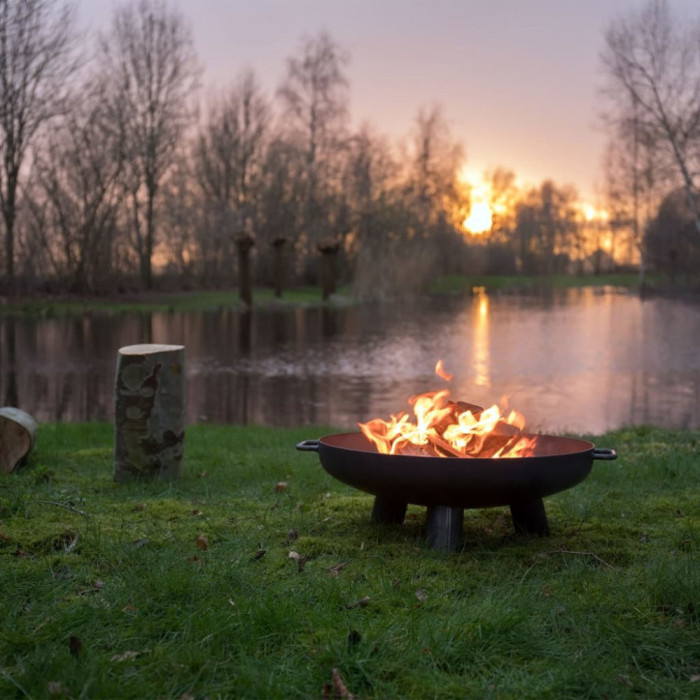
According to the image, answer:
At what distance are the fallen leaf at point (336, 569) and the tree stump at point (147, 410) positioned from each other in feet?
7.50

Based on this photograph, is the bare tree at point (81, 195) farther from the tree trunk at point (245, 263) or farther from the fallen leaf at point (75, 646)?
the fallen leaf at point (75, 646)

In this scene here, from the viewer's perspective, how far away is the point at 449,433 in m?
4.30

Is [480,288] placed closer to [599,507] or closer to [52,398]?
[52,398]

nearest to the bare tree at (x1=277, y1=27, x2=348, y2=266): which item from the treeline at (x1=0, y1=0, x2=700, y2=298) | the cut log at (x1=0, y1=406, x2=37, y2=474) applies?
the treeline at (x1=0, y1=0, x2=700, y2=298)

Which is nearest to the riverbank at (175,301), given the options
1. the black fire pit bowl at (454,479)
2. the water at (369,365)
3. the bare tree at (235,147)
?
the water at (369,365)

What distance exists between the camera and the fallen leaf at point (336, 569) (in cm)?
366

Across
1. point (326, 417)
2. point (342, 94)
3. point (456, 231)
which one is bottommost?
point (326, 417)

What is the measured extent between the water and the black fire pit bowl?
16.3 feet

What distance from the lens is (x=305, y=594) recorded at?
11.0 feet

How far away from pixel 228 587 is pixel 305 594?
0.32 meters

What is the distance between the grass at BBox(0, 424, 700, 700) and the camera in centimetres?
267

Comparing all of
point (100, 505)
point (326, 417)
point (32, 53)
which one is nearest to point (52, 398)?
point (326, 417)

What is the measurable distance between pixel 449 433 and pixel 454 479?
0.50 meters

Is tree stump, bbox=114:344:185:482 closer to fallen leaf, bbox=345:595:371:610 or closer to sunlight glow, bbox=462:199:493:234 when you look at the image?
fallen leaf, bbox=345:595:371:610
